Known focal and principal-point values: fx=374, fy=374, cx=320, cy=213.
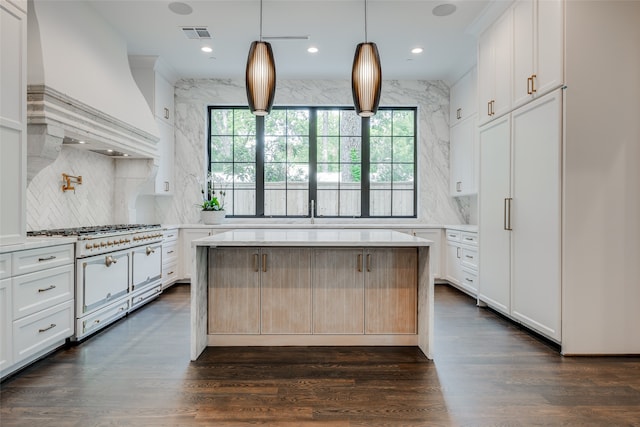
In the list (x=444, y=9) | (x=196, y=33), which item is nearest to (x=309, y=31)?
(x=196, y=33)

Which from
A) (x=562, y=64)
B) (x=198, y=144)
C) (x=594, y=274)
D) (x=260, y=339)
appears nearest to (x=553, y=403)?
(x=594, y=274)

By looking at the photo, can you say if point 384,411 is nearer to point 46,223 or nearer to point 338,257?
point 338,257

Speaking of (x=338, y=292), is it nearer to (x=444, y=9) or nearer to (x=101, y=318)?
(x=101, y=318)

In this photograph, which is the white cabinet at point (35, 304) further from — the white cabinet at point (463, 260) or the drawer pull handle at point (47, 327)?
the white cabinet at point (463, 260)

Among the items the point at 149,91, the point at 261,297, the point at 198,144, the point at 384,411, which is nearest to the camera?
the point at 384,411

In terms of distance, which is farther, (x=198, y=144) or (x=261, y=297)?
(x=198, y=144)

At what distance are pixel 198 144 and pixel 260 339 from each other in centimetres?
376

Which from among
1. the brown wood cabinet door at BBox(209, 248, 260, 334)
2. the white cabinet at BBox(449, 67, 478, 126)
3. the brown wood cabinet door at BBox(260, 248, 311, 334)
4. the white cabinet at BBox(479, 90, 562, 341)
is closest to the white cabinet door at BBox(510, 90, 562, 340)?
the white cabinet at BBox(479, 90, 562, 341)

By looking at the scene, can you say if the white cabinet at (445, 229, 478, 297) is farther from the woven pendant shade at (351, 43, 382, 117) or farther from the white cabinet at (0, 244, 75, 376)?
the white cabinet at (0, 244, 75, 376)

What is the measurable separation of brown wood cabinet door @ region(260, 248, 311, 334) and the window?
3.07 m

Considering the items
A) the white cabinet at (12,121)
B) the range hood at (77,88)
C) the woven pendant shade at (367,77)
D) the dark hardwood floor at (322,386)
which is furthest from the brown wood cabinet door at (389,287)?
the range hood at (77,88)

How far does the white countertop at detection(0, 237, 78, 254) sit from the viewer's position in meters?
2.32

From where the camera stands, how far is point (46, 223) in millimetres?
3631

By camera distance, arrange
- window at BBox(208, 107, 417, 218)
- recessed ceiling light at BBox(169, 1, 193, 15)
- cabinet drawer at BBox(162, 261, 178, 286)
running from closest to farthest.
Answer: recessed ceiling light at BBox(169, 1, 193, 15), cabinet drawer at BBox(162, 261, 178, 286), window at BBox(208, 107, 417, 218)
